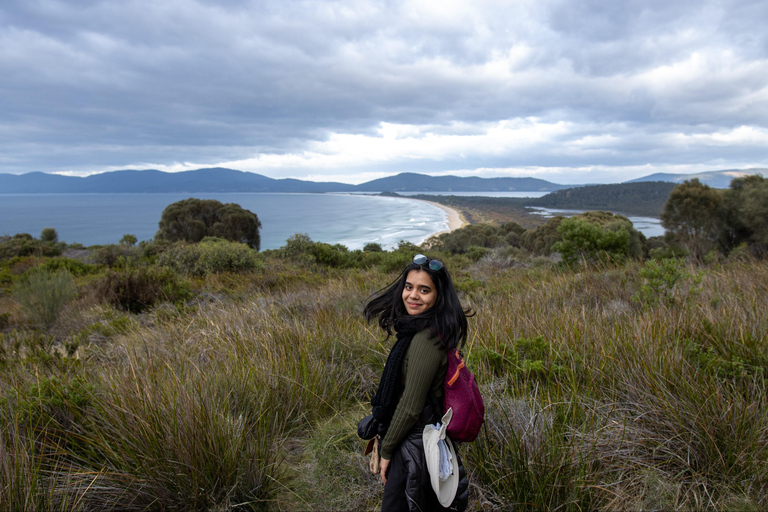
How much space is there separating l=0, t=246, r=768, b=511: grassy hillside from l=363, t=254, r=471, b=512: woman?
2.18 ft

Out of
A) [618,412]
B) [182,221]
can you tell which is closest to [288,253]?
[618,412]

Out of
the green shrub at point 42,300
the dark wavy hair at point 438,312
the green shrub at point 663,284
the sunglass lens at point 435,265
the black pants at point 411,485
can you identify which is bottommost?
the green shrub at point 42,300

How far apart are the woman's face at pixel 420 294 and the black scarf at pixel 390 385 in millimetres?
104

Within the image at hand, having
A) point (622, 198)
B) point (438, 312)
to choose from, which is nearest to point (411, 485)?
point (438, 312)

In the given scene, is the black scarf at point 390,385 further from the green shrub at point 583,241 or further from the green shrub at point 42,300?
the green shrub at point 583,241

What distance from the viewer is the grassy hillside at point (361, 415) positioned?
6.75 feet

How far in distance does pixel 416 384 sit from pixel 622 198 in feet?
392

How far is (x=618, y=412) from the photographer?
2.59 metres

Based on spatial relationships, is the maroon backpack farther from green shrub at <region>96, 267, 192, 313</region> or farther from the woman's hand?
green shrub at <region>96, 267, 192, 313</region>

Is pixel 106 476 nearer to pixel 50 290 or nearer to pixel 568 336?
pixel 568 336

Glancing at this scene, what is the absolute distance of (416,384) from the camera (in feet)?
5.48

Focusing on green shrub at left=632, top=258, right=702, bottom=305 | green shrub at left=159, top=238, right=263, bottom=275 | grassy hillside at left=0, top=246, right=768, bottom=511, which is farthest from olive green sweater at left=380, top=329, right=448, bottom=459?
green shrub at left=159, top=238, right=263, bottom=275

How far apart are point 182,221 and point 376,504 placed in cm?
4185

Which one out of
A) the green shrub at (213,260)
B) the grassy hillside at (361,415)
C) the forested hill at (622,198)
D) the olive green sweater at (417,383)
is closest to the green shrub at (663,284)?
the grassy hillside at (361,415)
